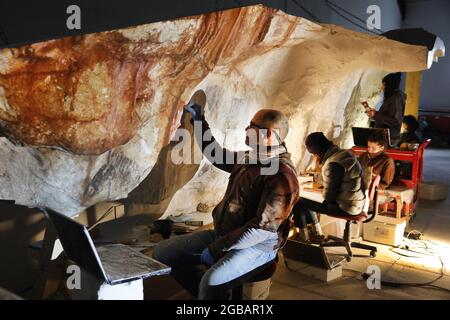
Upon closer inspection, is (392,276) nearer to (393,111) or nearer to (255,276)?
(255,276)

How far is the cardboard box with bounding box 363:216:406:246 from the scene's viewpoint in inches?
199

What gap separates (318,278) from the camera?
13.1 ft

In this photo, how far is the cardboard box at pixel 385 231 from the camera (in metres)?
5.07

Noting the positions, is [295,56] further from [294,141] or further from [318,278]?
[318,278]

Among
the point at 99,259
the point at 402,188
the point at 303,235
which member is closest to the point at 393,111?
the point at 402,188

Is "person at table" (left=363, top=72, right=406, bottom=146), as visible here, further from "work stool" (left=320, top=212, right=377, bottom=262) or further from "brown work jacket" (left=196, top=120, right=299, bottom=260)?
"brown work jacket" (left=196, top=120, right=299, bottom=260)

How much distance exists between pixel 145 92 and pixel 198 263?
1628 millimetres

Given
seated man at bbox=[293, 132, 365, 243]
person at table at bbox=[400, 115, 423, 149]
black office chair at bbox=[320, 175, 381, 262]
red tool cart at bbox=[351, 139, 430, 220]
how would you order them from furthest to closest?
1. person at table at bbox=[400, 115, 423, 149]
2. red tool cart at bbox=[351, 139, 430, 220]
3. black office chair at bbox=[320, 175, 381, 262]
4. seated man at bbox=[293, 132, 365, 243]

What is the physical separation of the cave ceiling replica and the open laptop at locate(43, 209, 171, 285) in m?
1.01

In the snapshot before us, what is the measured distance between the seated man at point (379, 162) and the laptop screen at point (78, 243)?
12.9 ft

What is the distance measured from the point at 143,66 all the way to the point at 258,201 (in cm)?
158

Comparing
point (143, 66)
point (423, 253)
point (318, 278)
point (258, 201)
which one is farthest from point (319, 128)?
point (258, 201)

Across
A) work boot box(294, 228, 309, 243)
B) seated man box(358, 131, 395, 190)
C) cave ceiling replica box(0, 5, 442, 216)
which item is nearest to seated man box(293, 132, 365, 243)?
work boot box(294, 228, 309, 243)

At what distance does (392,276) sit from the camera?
418cm
